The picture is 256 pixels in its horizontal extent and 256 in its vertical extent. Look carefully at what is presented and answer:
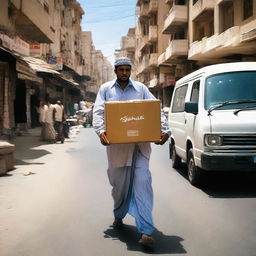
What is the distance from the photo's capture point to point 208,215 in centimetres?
504

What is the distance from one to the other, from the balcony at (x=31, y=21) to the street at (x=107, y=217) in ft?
37.4

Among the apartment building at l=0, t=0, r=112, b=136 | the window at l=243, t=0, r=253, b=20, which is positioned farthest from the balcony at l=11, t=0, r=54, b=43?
the window at l=243, t=0, r=253, b=20

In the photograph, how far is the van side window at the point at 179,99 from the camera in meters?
8.70

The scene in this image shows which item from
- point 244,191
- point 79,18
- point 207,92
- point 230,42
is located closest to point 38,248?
point 244,191

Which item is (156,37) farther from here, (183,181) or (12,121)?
(183,181)

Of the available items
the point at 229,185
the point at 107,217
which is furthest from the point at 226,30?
the point at 107,217

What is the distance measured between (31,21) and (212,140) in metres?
15.4

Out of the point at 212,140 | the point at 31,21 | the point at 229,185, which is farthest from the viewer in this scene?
the point at 31,21

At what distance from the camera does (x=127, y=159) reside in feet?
13.8

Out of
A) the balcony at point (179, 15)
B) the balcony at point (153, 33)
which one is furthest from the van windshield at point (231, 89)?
the balcony at point (153, 33)

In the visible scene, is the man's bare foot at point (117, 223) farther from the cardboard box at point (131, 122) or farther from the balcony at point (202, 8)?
the balcony at point (202, 8)

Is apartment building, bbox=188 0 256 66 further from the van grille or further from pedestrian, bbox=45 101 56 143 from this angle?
the van grille

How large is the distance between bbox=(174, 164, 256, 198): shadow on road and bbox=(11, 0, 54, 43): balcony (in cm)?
1254

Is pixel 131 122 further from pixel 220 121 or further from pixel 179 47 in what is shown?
pixel 179 47
